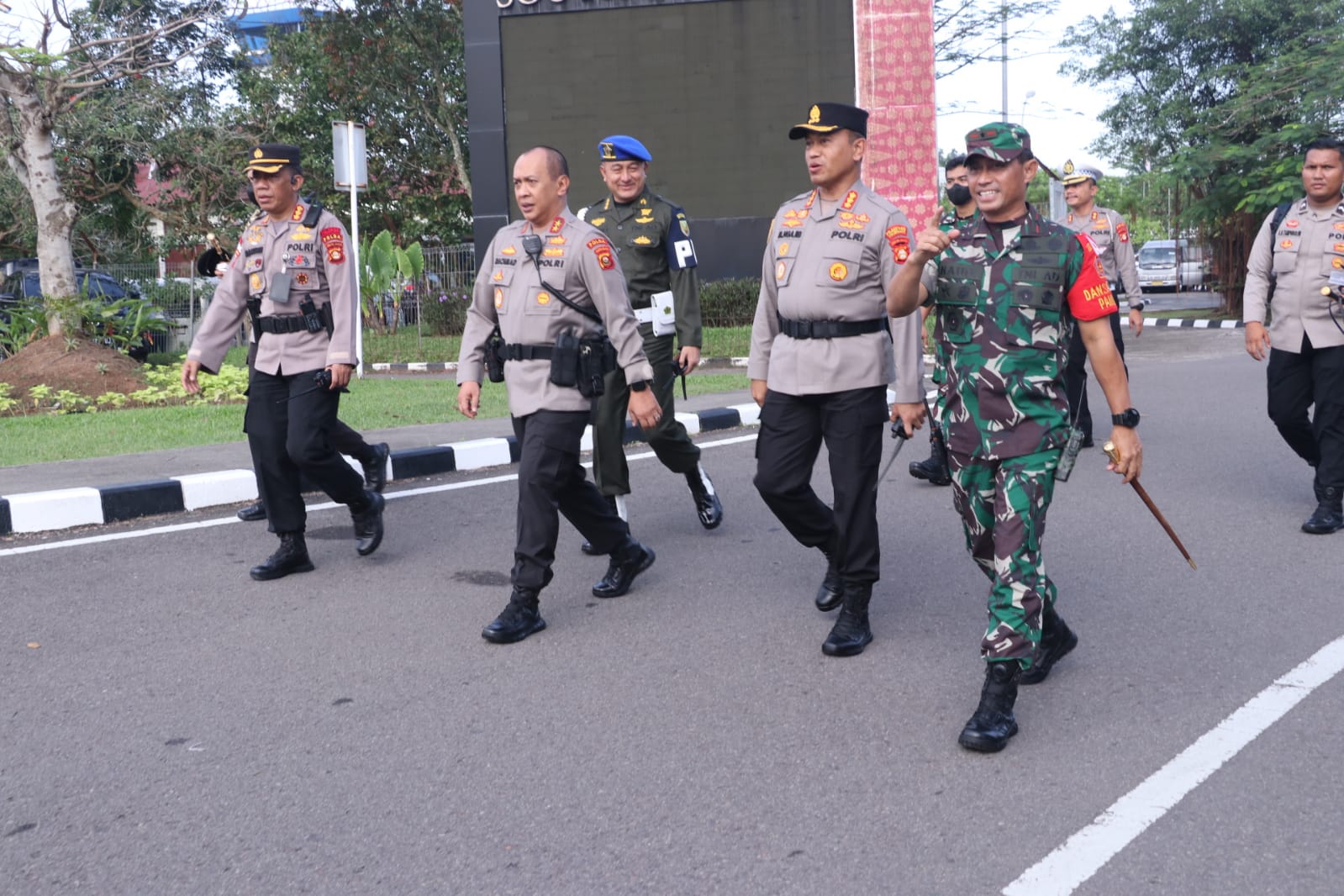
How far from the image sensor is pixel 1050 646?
177 inches

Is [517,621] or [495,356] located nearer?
[517,621]

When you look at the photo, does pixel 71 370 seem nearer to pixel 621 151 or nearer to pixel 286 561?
pixel 286 561

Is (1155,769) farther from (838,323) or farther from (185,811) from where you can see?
(185,811)

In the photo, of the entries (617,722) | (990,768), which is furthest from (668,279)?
(990,768)

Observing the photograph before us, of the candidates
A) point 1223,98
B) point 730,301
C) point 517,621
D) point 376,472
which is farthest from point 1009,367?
point 1223,98

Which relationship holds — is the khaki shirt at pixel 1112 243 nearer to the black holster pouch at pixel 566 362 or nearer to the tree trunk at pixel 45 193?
the black holster pouch at pixel 566 362

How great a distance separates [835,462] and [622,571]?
1215 millimetres

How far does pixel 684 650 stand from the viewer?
193 inches

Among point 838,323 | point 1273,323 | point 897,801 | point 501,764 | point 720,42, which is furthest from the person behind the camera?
point 720,42

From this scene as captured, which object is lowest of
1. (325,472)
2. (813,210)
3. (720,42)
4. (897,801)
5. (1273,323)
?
(897,801)

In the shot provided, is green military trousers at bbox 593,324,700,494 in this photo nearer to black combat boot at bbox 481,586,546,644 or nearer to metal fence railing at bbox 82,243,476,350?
black combat boot at bbox 481,586,546,644

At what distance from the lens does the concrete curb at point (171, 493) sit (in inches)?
284

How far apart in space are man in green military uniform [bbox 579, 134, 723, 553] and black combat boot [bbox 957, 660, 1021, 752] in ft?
8.41

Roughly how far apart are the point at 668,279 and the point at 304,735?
300cm
